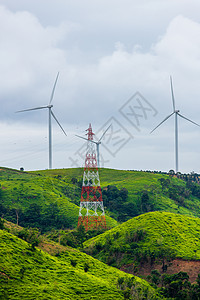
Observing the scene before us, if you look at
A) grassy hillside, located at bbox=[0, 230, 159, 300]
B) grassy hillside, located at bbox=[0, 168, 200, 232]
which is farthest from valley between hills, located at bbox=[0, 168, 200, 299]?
grassy hillside, located at bbox=[0, 168, 200, 232]

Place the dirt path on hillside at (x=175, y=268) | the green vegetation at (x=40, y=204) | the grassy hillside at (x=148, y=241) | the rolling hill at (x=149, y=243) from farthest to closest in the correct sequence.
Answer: the green vegetation at (x=40, y=204), the grassy hillside at (x=148, y=241), the rolling hill at (x=149, y=243), the dirt path on hillside at (x=175, y=268)

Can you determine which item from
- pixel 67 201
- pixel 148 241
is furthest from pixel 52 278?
pixel 67 201

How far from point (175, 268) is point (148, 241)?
12.3m

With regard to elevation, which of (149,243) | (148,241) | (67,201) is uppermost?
(67,201)

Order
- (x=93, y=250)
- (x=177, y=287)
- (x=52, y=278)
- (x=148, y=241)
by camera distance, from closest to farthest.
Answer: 1. (x=52, y=278)
2. (x=177, y=287)
3. (x=148, y=241)
4. (x=93, y=250)

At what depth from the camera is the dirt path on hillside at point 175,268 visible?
87819mm

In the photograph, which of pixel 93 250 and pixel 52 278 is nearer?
pixel 52 278

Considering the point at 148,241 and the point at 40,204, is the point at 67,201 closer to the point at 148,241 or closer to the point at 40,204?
the point at 40,204

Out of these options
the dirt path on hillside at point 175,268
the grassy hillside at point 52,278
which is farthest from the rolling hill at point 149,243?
the grassy hillside at point 52,278

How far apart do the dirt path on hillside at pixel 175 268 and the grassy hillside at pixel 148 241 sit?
1491mm

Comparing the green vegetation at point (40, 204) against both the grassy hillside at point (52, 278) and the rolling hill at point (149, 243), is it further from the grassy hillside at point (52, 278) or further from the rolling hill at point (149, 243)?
the grassy hillside at point (52, 278)

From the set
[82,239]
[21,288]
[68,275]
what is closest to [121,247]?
[82,239]

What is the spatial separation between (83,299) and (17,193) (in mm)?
103758

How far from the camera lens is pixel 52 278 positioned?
214 feet
